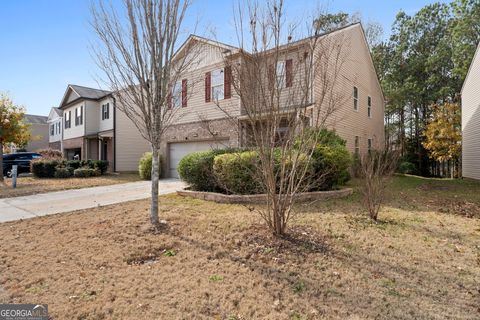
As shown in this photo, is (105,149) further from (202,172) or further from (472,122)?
(472,122)

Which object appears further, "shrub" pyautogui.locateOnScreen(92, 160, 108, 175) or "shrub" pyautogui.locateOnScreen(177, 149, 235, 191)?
"shrub" pyautogui.locateOnScreen(92, 160, 108, 175)

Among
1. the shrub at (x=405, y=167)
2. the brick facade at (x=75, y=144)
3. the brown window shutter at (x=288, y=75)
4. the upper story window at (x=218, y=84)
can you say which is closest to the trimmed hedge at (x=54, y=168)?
the brick facade at (x=75, y=144)

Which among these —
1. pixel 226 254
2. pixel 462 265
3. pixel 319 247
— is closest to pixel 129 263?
pixel 226 254

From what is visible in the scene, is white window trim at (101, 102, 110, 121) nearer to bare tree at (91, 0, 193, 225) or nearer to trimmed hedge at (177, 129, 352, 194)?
trimmed hedge at (177, 129, 352, 194)

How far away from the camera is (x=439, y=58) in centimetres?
2241

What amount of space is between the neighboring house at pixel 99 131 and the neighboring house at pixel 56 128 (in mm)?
3114

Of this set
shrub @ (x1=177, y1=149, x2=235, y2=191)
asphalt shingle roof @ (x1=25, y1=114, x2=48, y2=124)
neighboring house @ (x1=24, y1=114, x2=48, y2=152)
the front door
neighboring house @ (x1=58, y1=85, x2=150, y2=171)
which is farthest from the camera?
asphalt shingle roof @ (x1=25, y1=114, x2=48, y2=124)

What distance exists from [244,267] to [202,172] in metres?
6.03

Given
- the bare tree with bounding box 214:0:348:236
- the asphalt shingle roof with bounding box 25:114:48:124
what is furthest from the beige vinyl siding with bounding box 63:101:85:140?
the bare tree with bounding box 214:0:348:236

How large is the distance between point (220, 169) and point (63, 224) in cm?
446

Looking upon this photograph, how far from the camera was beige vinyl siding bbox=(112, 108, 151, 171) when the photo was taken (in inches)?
846

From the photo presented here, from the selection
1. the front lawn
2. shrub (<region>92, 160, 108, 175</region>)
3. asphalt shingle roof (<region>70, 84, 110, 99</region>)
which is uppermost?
asphalt shingle roof (<region>70, 84, 110, 99</region>)

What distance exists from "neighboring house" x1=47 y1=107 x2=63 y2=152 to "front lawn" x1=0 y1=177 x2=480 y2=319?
89.0ft

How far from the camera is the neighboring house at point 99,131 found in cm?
2164
